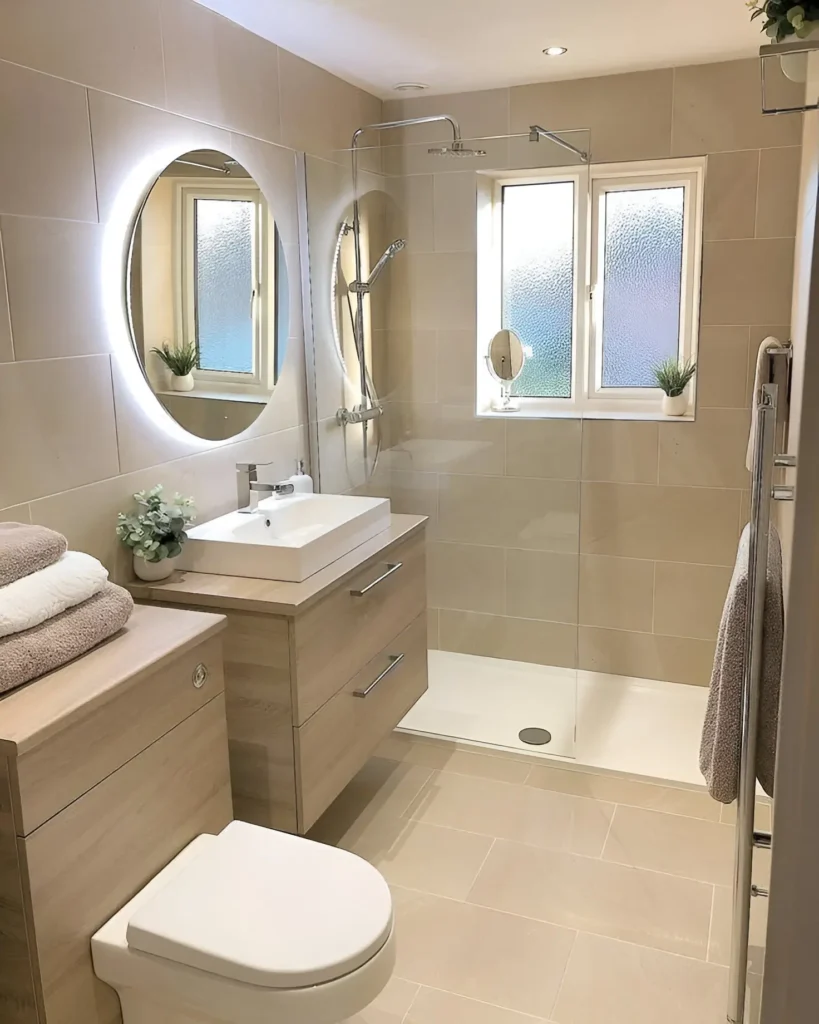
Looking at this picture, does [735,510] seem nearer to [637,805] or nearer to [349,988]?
[637,805]

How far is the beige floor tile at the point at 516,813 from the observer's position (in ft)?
8.36

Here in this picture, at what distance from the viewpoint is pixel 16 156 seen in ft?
5.92

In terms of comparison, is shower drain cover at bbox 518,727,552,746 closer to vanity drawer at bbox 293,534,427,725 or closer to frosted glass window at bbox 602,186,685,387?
vanity drawer at bbox 293,534,427,725

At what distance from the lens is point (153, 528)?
83.6 inches

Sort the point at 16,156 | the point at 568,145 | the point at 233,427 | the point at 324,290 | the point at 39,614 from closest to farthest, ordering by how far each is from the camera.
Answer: the point at 39,614 → the point at 16,156 → the point at 233,427 → the point at 568,145 → the point at 324,290

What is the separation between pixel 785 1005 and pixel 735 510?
219cm

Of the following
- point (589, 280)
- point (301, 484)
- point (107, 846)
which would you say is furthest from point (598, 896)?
point (589, 280)

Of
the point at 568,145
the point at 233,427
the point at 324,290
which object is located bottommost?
the point at 233,427

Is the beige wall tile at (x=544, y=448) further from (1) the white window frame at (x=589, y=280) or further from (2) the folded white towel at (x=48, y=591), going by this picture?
(2) the folded white towel at (x=48, y=591)

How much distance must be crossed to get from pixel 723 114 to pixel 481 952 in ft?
8.84

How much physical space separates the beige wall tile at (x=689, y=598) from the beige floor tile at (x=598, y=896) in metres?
1.18

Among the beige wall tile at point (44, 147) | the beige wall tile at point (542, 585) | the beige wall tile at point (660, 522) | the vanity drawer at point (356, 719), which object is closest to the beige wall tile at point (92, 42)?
the beige wall tile at point (44, 147)

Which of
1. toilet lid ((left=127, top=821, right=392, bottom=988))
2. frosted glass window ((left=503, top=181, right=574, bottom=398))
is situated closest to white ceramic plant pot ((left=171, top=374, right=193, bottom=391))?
toilet lid ((left=127, top=821, right=392, bottom=988))

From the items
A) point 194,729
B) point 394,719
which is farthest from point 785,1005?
point 394,719
